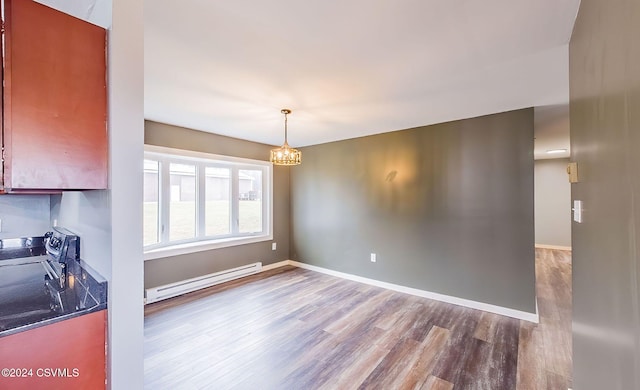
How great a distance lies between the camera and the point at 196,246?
11.9ft

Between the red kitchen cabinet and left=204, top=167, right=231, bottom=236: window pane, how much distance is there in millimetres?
2974

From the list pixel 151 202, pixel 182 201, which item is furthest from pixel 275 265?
pixel 151 202

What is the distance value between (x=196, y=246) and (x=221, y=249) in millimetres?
413

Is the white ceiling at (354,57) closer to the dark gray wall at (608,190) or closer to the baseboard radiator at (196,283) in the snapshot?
the dark gray wall at (608,190)

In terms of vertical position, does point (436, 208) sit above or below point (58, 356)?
above

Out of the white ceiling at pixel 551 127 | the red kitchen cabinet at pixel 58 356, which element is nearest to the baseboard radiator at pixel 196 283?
the red kitchen cabinet at pixel 58 356

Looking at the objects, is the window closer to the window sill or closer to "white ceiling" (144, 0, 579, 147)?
the window sill

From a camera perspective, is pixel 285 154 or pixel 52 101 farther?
pixel 285 154

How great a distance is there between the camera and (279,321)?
2709 mm

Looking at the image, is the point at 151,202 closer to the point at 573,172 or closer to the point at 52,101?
the point at 52,101

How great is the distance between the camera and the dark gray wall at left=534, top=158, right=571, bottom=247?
600 cm

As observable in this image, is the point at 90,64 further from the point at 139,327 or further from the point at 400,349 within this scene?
the point at 400,349

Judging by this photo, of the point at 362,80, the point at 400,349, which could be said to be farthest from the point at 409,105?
the point at 400,349

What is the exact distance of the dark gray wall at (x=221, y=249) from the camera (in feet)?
10.8
